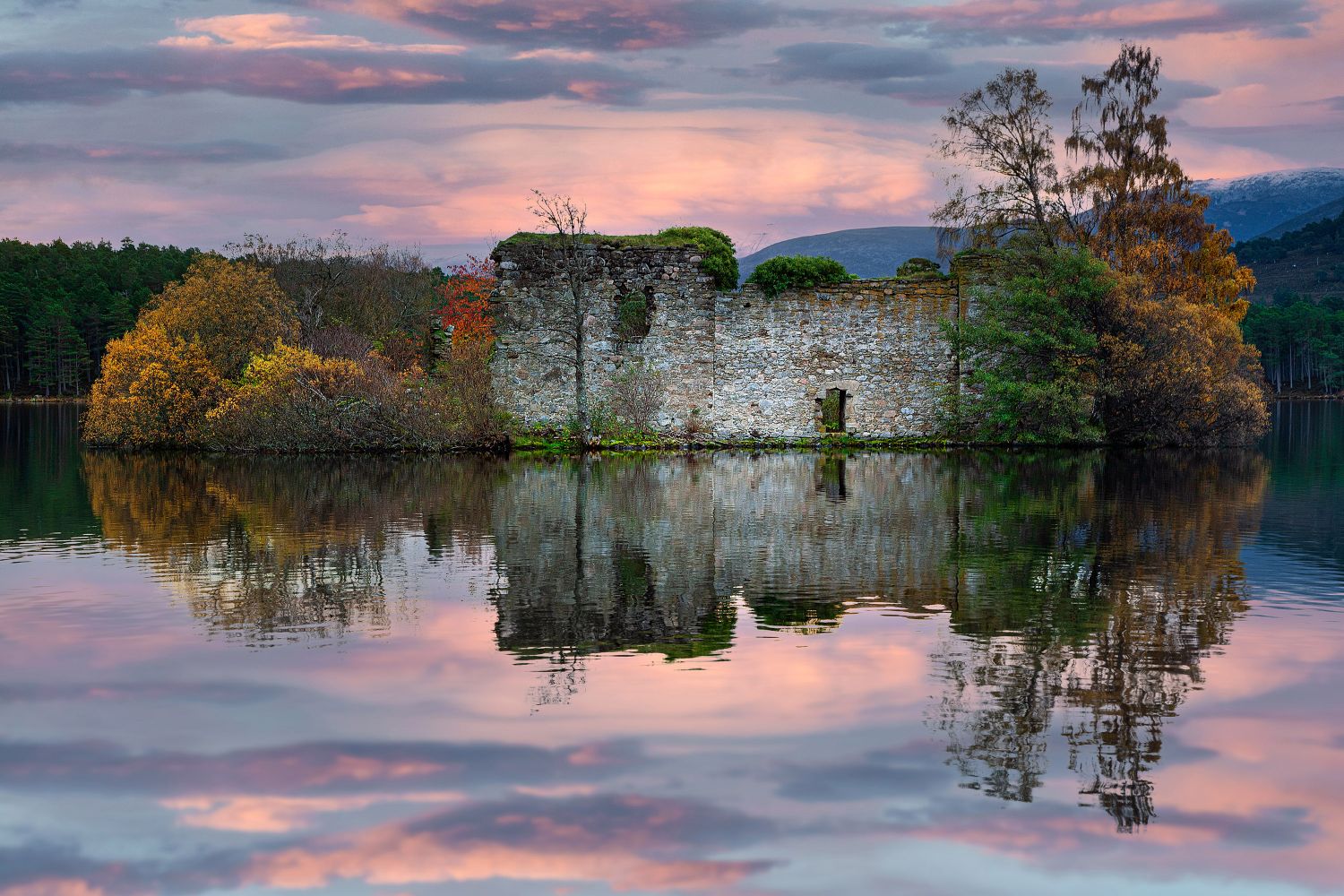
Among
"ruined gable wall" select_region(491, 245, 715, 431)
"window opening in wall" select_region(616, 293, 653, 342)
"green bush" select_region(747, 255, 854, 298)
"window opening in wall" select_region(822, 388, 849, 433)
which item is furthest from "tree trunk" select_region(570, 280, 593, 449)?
"window opening in wall" select_region(822, 388, 849, 433)

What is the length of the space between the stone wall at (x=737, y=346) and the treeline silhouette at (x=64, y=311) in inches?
2289

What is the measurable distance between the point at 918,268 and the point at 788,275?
3.87 meters

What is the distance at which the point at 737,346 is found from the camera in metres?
32.8

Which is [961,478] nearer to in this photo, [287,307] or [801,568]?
[801,568]

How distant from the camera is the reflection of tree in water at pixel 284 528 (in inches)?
394

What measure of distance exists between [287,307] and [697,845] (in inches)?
1279

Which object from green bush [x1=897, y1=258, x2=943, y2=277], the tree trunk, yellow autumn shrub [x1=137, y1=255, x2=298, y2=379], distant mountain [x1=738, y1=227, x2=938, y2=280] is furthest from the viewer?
distant mountain [x1=738, y1=227, x2=938, y2=280]

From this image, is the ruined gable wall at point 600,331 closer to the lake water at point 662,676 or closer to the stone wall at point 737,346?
the stone wall at point 737,346

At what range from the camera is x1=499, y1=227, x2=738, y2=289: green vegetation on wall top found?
105 ft

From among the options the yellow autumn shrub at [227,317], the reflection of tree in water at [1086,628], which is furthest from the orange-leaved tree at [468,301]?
the reflection of tree in water at [1086,628]

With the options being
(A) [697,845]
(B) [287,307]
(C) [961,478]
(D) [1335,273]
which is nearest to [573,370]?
(B) [287,307]

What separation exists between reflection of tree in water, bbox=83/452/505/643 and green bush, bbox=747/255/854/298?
10.2 m

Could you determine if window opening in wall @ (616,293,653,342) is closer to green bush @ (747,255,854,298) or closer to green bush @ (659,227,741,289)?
green bush @ (659,227,741,289)

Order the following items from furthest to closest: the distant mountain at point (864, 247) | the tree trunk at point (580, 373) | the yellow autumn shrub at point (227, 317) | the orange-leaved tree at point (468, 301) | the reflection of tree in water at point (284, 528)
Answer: the distant mountain at point (864, 247)
the orange-leaved tree at point (468, 301)
the yellow autumn shrub at point (227, 317)
the tree trunk at point (580, 373)
the reflection of tree in water at point (284, 528)
